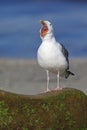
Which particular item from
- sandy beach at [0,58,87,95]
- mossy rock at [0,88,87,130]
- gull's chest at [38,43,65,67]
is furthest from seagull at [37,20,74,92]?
sandy beach at [0,58,87,95]

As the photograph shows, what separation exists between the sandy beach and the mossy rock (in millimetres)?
5715

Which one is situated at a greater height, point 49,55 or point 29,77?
point 29,77

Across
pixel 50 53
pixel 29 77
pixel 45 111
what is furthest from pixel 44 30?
pixel 29 77

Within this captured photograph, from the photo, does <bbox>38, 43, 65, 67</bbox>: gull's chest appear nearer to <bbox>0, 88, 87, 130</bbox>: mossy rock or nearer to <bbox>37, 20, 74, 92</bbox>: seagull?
<bbox>37, 20, 74, 92</bbox>: seagull

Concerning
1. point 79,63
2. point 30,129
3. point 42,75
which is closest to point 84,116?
point 30,129

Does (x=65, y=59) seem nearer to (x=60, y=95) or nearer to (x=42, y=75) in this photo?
(x=60, y=95)

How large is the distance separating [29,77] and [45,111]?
26.0 ft

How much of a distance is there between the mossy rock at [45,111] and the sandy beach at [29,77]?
572 centimetres

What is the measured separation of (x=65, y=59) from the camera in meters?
11.4

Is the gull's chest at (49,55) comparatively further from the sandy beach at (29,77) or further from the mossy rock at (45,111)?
the sandy beach at (29,77)

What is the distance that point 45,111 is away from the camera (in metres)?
10.3

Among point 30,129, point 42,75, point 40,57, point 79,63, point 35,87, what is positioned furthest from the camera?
point 79,63

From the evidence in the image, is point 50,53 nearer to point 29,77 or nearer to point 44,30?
point 44,30

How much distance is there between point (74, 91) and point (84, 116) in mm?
355
